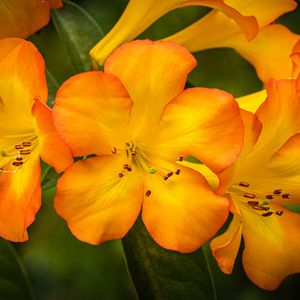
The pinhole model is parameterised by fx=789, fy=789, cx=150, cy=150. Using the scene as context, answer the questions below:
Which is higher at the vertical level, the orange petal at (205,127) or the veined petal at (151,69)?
the veined petal at (151,69)

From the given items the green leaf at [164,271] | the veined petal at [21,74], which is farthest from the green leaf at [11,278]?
the veined petal at [21,74]

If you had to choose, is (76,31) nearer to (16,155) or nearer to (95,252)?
(16,155)

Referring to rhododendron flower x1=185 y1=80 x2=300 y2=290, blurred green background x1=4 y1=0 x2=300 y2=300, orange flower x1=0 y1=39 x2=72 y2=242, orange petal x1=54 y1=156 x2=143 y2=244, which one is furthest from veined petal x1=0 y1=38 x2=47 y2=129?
blurred green background x1=4 y1=0 x2=300 y2=300

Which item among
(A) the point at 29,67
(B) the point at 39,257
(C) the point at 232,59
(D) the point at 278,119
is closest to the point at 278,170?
(D) the point at 278,119

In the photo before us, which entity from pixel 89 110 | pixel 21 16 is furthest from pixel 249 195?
pixel 21 16

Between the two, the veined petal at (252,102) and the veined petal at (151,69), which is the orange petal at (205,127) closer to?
the veined petal at (151,69)

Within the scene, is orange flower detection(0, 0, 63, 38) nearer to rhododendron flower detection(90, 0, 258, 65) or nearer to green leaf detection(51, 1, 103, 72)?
rhododendron flower detection(90, 0, 258, 65)
